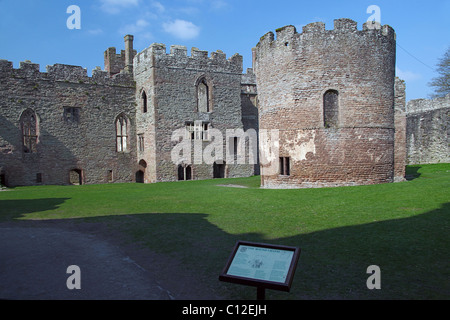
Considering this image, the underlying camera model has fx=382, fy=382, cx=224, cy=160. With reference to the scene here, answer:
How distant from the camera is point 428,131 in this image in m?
27.2

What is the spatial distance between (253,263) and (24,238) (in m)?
Answer: 6.01

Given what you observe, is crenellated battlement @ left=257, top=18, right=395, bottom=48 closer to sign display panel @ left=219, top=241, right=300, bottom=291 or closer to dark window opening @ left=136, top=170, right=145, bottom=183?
sign display panel @ left=219, top=241, right=300, bottom=291

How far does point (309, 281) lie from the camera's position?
5.43 meters

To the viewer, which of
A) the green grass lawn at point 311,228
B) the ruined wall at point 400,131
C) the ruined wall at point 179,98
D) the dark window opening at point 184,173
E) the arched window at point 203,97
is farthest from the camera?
the arched window at point 203,97

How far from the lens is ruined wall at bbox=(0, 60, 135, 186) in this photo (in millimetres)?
22062

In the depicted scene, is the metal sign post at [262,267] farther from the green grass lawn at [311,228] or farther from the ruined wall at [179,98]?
the ruined wall at [179,98]

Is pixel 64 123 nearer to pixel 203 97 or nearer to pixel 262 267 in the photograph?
pixel 203 97

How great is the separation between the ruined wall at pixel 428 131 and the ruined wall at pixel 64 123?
2048 centimetres

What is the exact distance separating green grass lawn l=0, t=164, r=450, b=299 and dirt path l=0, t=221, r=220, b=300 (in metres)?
0.42

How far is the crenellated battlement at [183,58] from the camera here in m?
24.0

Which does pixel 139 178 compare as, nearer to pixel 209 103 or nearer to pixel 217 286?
pixel 209 103

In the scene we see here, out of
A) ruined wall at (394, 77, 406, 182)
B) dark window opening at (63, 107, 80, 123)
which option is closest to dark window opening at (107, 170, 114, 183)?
dark window opening at (63, 107, 80, 123)

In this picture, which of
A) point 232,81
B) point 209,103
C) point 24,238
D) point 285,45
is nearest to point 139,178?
point 209,103

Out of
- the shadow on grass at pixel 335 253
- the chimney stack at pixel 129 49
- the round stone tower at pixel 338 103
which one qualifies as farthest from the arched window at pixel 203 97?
the shadow on grass at pixel 335 253
